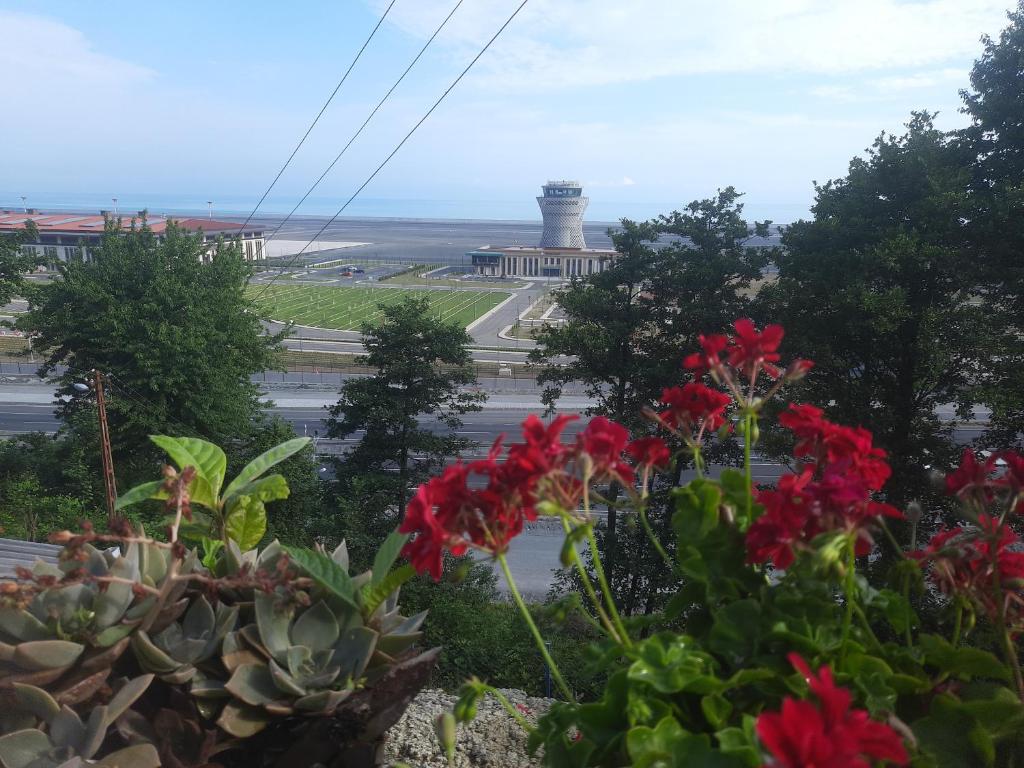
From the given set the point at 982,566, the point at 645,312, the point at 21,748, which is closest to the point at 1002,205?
the point at 645,312

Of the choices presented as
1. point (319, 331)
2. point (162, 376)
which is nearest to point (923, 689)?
point (162, 376)

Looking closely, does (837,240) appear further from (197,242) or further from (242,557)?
(197,242)

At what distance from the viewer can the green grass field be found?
44.6 m

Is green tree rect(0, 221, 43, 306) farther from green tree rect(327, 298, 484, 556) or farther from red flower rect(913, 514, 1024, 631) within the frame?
red flower rect(913, 514, 1024, 631)

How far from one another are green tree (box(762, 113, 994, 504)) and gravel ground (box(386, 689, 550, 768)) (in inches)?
266

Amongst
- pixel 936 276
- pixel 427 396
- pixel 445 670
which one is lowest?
pixel 445 670

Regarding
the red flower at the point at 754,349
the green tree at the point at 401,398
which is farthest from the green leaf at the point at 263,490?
the green tree at the point at 401,398

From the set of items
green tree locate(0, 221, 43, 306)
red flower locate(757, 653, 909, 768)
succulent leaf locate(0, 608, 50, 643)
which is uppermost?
green tree locate(0, 221, 43, 306)

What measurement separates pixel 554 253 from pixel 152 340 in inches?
2510

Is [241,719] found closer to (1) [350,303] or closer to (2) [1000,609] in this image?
(2) [1000,609]

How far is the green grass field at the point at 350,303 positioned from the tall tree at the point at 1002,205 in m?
32.7

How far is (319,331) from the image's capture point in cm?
4081

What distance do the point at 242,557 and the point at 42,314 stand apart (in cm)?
1477

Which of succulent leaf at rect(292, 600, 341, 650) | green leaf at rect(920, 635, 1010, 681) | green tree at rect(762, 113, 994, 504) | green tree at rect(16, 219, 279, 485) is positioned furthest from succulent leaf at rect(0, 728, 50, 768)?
green tree at rect(16, 219, 279, 485)
